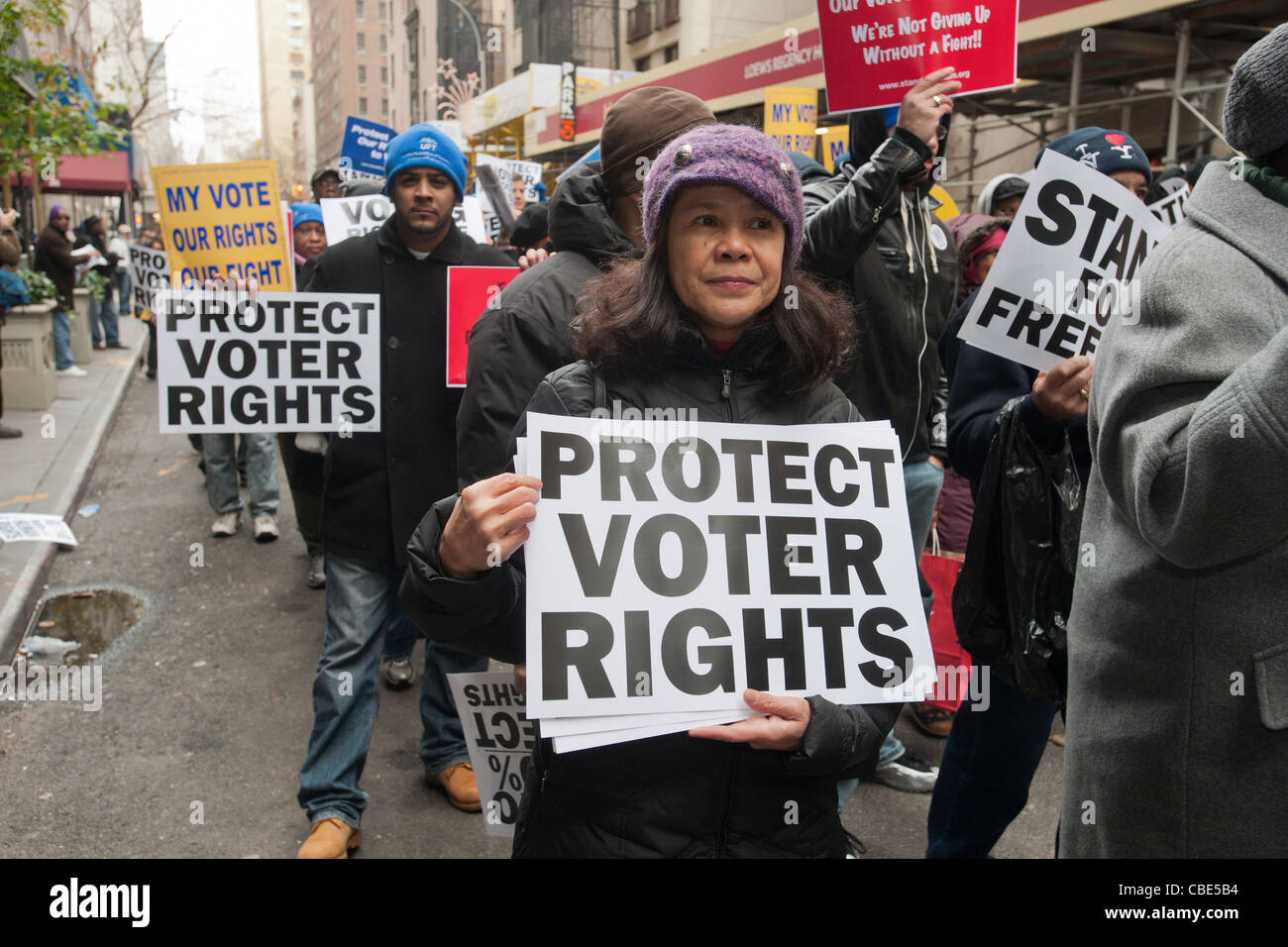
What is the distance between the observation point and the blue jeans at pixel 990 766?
2674mm

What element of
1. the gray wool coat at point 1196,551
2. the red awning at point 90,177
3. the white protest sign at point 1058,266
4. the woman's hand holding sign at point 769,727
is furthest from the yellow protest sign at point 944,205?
the red awning at point 90,177

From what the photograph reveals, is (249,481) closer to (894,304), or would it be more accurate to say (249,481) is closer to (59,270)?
(894,304)

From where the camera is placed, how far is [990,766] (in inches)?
106

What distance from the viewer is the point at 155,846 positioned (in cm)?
344

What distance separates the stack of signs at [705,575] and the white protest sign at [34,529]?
19.3 feet

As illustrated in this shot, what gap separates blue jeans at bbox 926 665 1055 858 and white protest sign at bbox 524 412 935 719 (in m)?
0.97

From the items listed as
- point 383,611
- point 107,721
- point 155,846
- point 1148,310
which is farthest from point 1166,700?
point 107,721

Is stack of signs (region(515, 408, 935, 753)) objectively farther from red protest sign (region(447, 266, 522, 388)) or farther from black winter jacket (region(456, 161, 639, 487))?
red protest sign (region(447, 266, 522, 388))

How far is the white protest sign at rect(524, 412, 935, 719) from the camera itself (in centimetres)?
170

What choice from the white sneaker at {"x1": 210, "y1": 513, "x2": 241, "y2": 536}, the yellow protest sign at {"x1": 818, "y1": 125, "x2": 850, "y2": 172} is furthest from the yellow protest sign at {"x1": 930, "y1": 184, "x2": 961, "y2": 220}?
the white sneaker at {"x1": 210, "y1": 513, "x2": 241, "y2": 536}

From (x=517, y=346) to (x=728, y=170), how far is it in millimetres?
968

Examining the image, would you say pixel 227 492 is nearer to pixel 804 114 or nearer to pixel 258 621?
pixel 258 621

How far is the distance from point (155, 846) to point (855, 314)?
2945 mm

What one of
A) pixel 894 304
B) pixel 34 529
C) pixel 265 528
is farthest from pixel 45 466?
pixel 894 304
